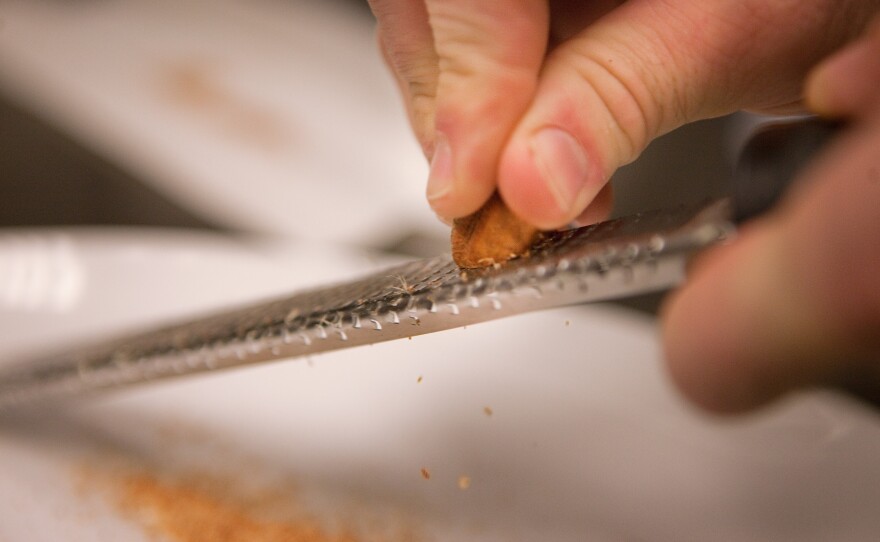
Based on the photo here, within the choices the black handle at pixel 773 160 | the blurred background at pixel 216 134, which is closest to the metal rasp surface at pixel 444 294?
the black handle at pixel 773 160

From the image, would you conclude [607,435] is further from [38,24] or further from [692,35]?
[38,24]

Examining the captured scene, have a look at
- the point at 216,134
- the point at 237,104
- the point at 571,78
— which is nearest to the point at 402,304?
the point at 571,78

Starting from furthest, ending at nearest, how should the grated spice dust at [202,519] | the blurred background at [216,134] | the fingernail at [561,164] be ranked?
the blurred background at [216,134] → the grated spice dust at [202,519] → the fingernail at [561,164]

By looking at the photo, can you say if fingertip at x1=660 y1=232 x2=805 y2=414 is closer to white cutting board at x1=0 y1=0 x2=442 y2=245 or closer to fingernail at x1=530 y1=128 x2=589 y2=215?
fingernail at x1=530 y1=128 x2=589 y2=215

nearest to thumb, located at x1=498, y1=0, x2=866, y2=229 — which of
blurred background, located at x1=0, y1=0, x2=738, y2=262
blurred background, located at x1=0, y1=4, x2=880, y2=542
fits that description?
blurred background, located at x1=0, y1=4, x2=880, y2=542

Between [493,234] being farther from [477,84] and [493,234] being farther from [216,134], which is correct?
[216,134]

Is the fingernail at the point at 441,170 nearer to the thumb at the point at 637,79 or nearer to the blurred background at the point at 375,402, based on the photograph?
the thumb at the point at 637,79

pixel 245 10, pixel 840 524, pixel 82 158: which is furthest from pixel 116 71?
pixel 840 524
